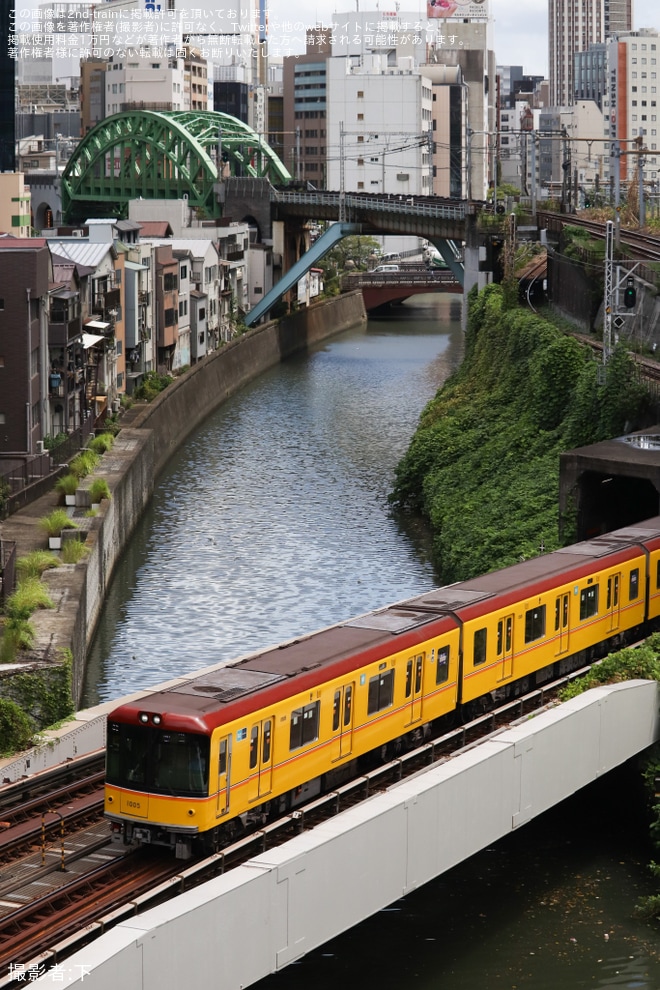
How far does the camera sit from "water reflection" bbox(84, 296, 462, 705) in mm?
27688

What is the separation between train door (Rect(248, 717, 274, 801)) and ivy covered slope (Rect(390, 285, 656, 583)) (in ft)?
43.5

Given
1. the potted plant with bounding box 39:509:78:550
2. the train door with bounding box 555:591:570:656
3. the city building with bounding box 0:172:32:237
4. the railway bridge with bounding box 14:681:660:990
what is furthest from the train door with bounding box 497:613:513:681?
the city building with bounding box 0:172:32:237

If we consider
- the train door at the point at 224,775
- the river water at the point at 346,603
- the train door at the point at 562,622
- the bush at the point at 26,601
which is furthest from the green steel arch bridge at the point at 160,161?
the train door at the point at 224,775

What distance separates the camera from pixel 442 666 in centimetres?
1677

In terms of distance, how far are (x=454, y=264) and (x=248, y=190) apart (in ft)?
56.6

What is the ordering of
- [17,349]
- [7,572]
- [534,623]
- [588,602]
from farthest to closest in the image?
[17,349], [7,572], [588,602], [534,623]

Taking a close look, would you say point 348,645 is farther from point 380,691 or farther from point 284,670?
point 284,670

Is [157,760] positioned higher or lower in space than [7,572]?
higher

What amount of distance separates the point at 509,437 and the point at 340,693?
21.8m

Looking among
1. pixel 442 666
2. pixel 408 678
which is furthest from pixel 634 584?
pixel 408 678

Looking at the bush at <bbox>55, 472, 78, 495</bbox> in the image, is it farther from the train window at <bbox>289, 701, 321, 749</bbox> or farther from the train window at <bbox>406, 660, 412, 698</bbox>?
the train window at <bbox>289, 701, 321, 749</bbox>

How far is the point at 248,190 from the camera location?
263 ft

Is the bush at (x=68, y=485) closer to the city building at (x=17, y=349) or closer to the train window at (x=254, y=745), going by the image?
the city building at (x=17, y=349)

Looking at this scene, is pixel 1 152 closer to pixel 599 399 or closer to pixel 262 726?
pixel 599 399
